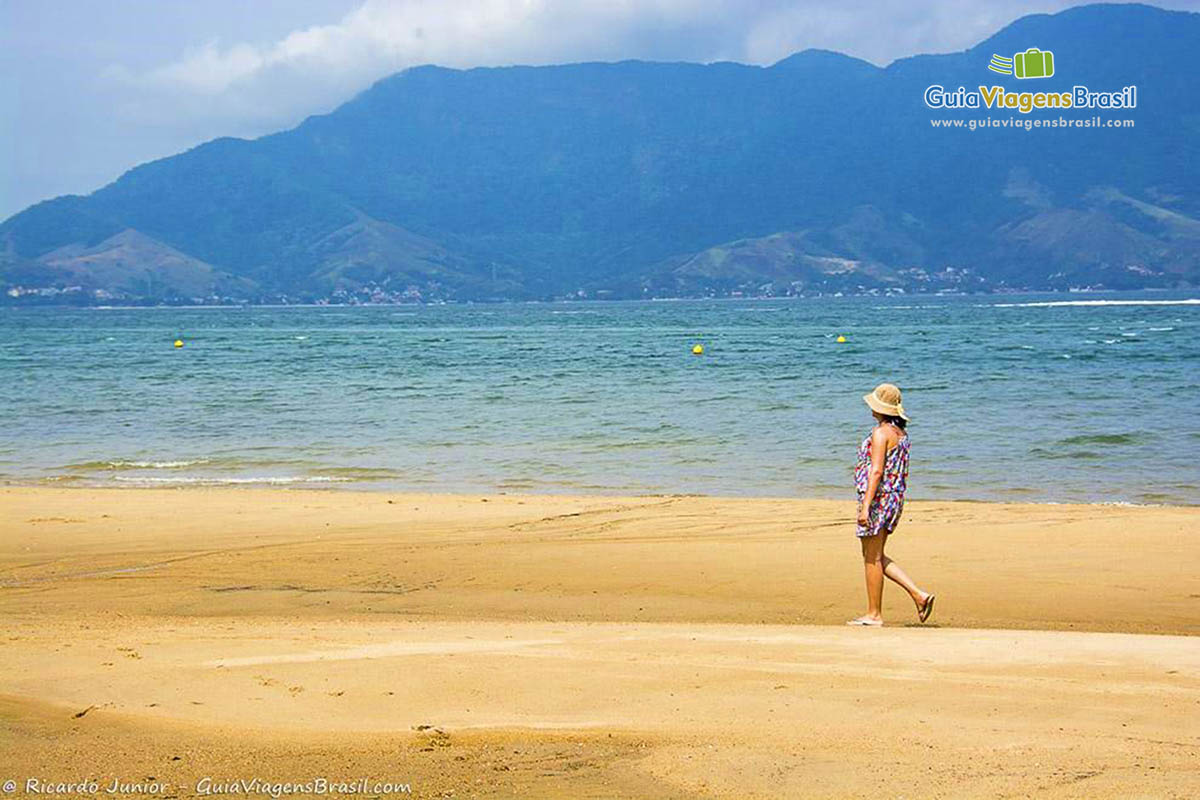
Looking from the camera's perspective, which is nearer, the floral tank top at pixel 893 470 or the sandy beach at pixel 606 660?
the sandy beach at pixel 606 660

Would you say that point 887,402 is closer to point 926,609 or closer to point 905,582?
point 905,582

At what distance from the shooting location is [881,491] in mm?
9039

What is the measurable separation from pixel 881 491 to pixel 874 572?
22.1 inches

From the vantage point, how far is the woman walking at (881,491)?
8.96 meters

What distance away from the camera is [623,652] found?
7.54 m

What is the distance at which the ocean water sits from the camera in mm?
19031

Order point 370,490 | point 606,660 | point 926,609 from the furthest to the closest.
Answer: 1. point 370,490
2. point 926,609
3. point 606,660

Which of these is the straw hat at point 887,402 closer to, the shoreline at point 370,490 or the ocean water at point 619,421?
the shoreline at point 370,490

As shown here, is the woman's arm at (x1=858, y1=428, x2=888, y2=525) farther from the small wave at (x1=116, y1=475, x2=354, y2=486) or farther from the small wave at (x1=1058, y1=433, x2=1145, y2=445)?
the small wave at (x1=1058, y1=433, x2=1145, y2=445)

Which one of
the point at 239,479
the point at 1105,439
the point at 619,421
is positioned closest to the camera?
the point at 239,479

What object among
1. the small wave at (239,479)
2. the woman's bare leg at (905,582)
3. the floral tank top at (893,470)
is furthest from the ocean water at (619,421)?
the floral tank top at (893,470)

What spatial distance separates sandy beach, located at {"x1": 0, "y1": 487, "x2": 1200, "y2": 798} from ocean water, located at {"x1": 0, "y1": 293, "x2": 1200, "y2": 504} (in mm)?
5411

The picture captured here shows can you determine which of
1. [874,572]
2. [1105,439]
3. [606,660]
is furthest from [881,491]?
[1105,439]

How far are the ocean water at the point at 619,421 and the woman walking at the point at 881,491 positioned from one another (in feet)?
25.9
